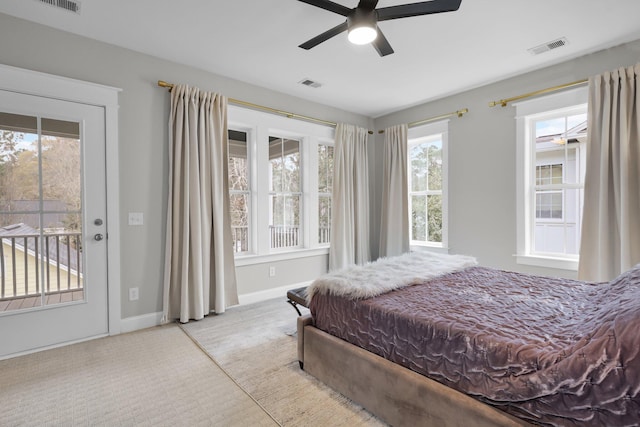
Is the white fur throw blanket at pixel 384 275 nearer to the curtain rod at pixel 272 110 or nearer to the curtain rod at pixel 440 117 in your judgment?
the curtain rod at pixel 440 117

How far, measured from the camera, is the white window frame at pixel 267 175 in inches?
151

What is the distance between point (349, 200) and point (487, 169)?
1.85 metres

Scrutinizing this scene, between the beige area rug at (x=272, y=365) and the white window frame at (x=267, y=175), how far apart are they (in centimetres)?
80

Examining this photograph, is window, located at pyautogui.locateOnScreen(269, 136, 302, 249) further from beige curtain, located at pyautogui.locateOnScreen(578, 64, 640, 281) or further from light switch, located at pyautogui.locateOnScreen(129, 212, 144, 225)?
beige curtain, located at pyautogui.locateOnScreen(578, 64, 640, 281)

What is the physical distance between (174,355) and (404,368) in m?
1.87

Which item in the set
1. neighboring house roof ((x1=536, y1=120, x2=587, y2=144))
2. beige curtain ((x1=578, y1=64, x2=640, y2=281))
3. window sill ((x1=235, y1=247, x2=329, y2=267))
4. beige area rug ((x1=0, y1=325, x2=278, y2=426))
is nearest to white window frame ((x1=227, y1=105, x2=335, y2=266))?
window sill ((x1=235, y1=247, x2=329, y2=267))

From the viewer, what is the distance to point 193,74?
331cm

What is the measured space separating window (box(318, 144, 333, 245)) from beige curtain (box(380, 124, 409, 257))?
85 cm

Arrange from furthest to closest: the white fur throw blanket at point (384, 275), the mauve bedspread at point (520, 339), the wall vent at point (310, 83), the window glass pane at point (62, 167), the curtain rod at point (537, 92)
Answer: the wall vent at point (310, 83) < the curtain rod at point (537, 92) < the window glass pane at point (62, 167) < the white fur throw blanket at point (384, 275) < the mauve bedspread at point (520, 339)

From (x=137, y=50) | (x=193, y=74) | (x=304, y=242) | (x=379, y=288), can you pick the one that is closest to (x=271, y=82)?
(x=193, y=74)

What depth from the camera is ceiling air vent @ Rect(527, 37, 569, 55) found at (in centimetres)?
276

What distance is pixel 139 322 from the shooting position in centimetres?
302

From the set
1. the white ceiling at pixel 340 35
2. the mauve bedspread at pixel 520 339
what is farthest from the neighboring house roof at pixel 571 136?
the mauve bedspread at pixel 520 339

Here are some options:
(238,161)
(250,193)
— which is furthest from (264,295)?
(238,161)
